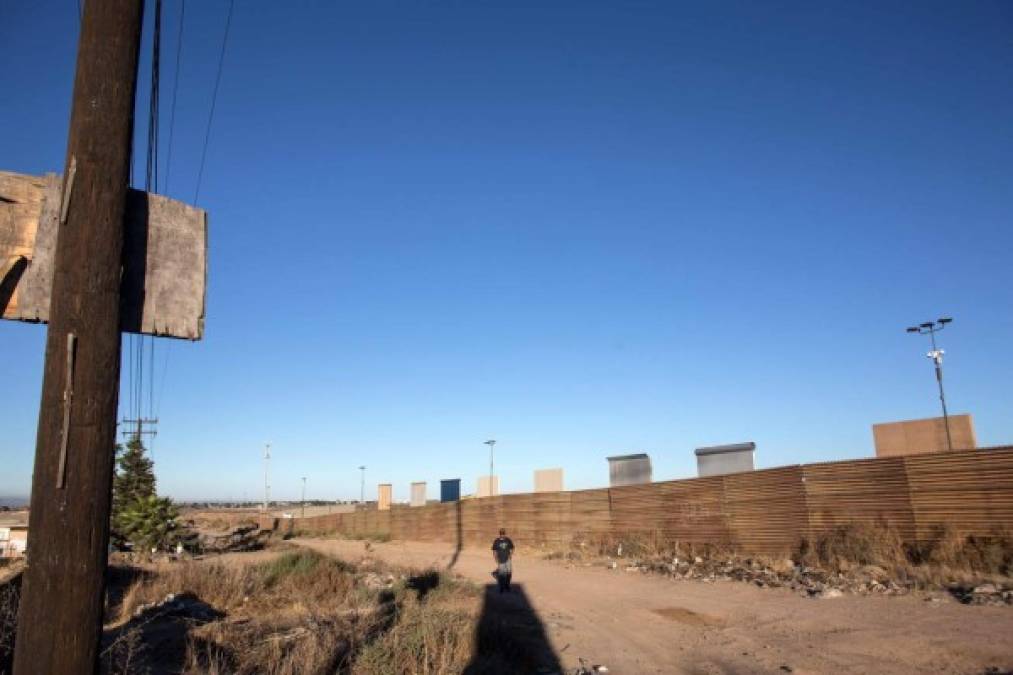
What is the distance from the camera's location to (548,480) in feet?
99.6

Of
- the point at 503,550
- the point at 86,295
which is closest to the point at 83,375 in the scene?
the point at 86,295

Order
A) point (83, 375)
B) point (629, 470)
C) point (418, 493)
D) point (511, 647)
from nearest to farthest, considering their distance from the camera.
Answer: point (83, 375)
point (511, 647)
point (629, 470)
point (418, 493)

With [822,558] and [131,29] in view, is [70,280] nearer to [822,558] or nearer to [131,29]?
[131,29]

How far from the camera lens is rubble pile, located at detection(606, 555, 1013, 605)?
1151 centimetres

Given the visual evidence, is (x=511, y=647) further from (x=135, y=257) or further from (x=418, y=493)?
(x=418, y=493)

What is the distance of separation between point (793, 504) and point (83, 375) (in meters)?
17.2

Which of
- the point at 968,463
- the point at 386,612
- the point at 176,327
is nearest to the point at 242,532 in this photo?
the point at 386,612

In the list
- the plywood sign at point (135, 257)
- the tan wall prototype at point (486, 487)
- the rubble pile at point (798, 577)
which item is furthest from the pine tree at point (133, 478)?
the plywood sign at point (135, 257)

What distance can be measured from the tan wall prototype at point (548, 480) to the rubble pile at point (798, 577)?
9.91m

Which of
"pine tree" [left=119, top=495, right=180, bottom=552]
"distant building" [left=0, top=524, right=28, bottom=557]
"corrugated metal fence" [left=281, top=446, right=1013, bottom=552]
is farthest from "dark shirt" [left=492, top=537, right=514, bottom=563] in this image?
"distant building" [left=0, top=524, right=28, bottom=557]

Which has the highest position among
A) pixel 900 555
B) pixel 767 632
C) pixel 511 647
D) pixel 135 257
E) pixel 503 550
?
pixel 135 257

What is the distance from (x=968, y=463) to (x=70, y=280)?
51.1 ft

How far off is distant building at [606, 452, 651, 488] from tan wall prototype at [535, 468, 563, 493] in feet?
17.0

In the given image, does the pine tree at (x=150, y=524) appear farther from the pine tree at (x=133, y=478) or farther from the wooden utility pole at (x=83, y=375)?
the wooden utility pole at (x=83, y=375)
